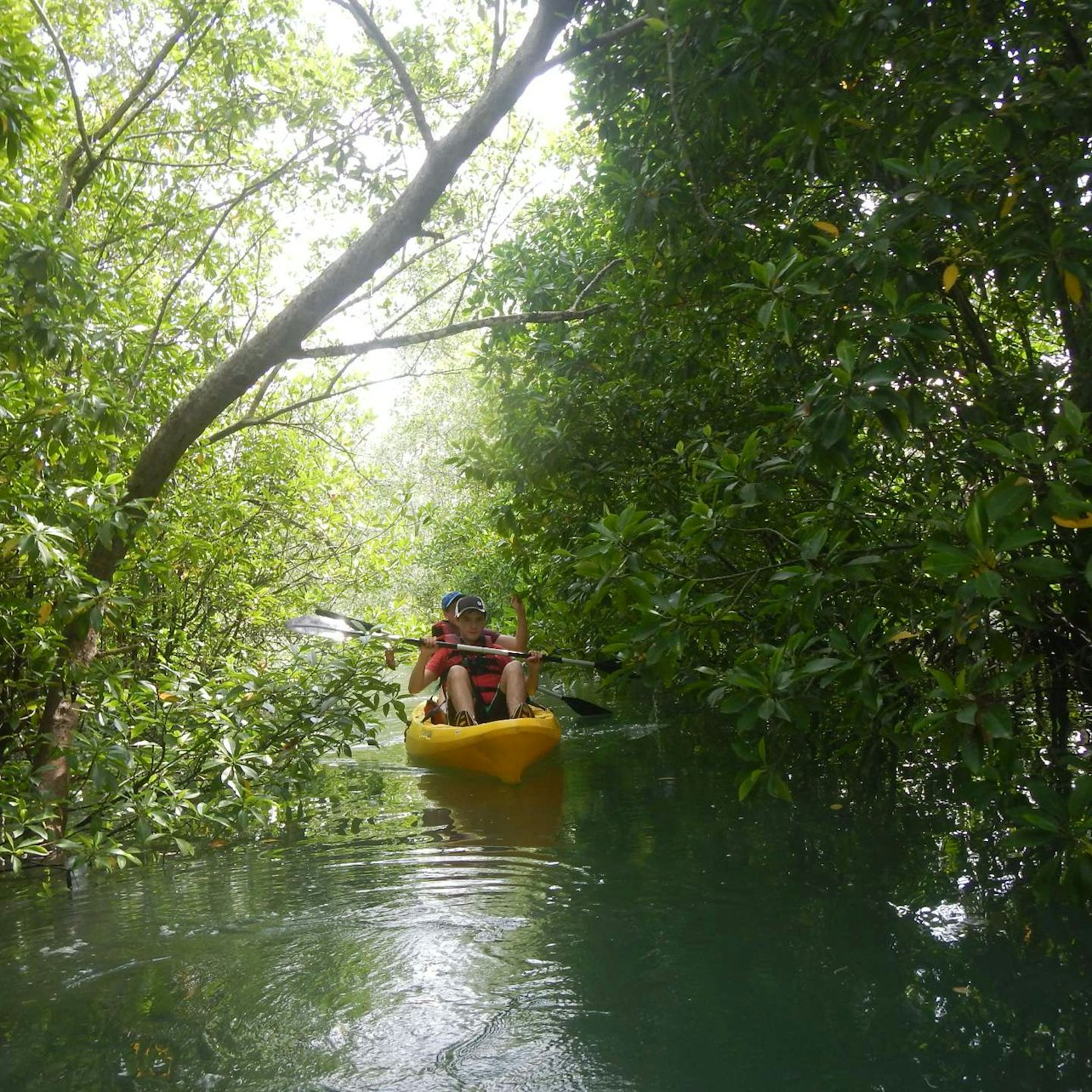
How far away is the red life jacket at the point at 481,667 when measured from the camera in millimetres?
8352

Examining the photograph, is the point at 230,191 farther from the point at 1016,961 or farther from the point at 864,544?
the point at 1016,961

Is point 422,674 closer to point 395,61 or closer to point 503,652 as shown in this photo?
point 503,652

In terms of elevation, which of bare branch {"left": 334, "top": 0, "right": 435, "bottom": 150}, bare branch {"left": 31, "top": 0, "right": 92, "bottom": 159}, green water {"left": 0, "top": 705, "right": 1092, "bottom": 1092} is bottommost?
green water {"left": 0, "top": 705, "right": 1092, "bottom": 1092}

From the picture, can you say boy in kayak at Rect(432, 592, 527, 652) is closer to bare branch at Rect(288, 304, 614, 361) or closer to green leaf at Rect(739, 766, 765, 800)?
bare branch at Rect(288, 304, 614, 361)

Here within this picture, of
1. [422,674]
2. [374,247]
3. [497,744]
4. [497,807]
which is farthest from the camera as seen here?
[422,674]

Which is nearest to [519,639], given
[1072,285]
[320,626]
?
[320,626]

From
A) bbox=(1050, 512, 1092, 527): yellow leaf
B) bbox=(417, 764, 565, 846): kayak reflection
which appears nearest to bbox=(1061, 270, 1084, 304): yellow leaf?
bbox=(1050, 512, 1092, 527): yellow leaf

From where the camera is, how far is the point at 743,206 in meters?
4.54

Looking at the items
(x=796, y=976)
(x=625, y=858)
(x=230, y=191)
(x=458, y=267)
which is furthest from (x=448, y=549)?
(x=796, y=976)

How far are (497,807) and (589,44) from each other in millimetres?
4653

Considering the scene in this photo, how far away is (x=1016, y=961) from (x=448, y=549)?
15.9 m

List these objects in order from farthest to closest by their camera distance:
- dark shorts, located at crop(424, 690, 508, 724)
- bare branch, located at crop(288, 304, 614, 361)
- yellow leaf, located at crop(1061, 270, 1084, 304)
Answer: dark shorts, located at crop(424, 690, 508, 724) < bare branch, located at crop(288, 304, 614, 361) < yellow leaf, located at crop(1061, 270, 1084, 304)

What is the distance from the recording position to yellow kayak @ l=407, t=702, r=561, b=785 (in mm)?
7215

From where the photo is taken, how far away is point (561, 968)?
3.66 metres
